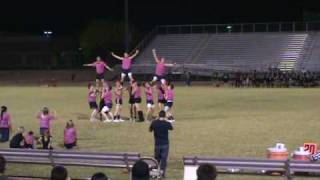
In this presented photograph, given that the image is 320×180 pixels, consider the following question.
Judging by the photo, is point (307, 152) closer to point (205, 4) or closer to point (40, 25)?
point (205, 4)

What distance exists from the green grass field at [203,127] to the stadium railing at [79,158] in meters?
0.56

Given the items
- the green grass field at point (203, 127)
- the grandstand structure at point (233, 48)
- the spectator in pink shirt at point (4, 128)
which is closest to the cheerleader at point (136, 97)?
the green grass field at point (203, 127)

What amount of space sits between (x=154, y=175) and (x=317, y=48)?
54749mm

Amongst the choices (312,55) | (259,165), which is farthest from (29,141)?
(312,55)

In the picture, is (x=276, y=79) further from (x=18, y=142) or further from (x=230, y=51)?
(x=18, y=142)

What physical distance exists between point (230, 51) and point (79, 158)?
57091 millimetres

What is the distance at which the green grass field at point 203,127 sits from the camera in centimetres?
1905

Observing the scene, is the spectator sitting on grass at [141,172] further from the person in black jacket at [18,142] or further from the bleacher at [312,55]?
the bleacher at [312,55]

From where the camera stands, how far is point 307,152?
15281mm

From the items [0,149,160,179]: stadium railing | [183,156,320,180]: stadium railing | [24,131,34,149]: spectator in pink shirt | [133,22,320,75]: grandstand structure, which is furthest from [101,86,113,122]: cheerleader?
[133,22,320,75]: grandstand structure

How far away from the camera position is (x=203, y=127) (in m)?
25.6

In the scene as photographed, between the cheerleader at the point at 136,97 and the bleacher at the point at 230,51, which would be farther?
the bleacher at the point at 230,51

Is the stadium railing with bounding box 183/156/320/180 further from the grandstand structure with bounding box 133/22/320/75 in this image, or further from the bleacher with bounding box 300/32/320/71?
the bleacher with bounding box 300/32/320/71

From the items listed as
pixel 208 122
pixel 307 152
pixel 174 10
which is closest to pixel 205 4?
pixel 174 10
